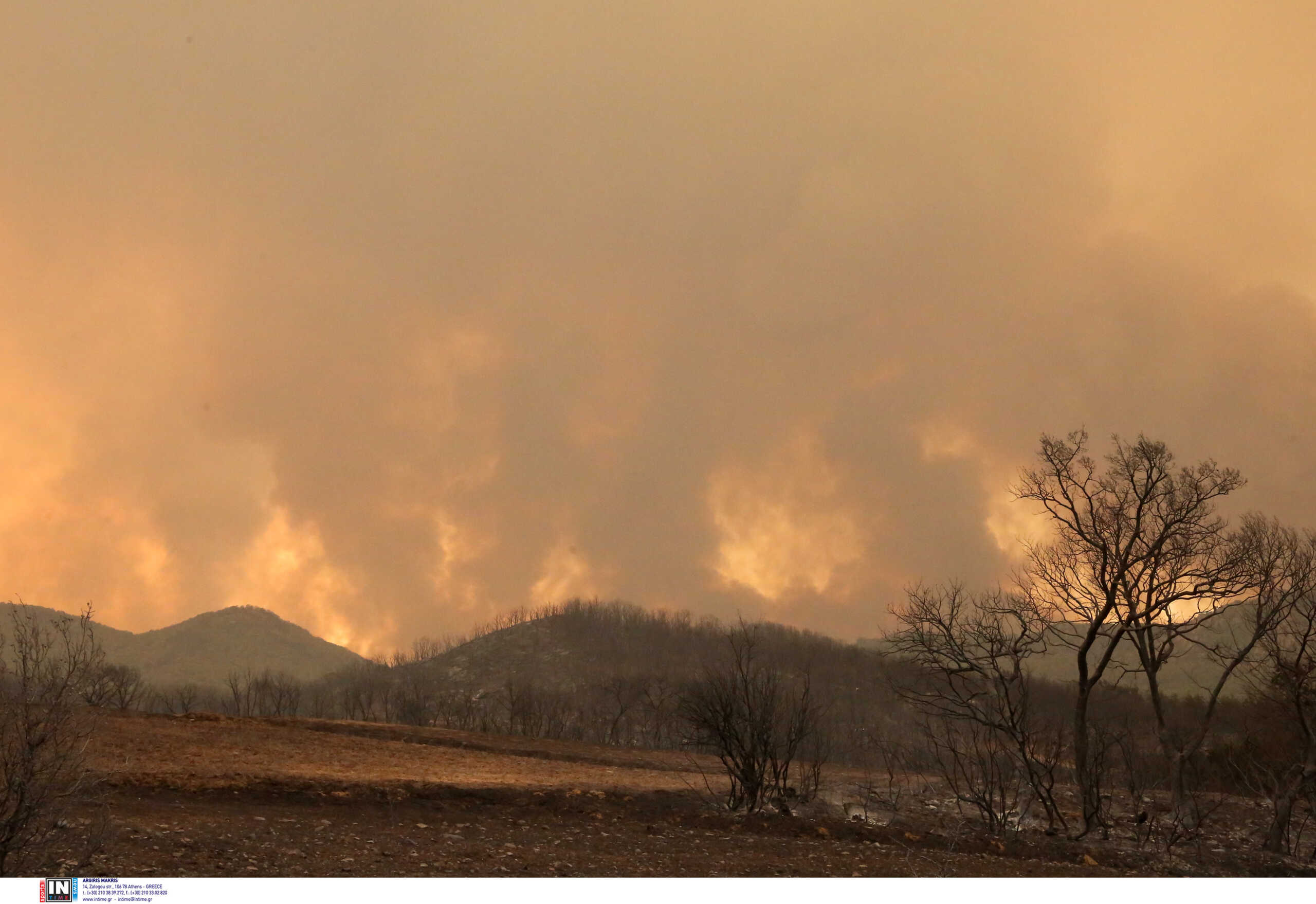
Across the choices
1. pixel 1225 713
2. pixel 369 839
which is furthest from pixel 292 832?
pixel 1225 713

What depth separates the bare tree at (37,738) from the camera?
833 cm

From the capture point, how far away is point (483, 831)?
1536cm

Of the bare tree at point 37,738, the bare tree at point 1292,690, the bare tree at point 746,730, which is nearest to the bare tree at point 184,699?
the bare tree at point 746,730

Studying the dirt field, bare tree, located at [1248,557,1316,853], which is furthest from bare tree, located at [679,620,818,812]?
bare tree, located at [1248,557,1316,853]

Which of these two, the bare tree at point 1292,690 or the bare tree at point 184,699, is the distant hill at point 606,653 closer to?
the bare tree at point 184,699

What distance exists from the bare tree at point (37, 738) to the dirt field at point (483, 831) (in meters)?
1.36

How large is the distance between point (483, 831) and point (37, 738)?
863 cm

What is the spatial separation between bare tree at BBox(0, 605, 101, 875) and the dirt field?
1.36 meters

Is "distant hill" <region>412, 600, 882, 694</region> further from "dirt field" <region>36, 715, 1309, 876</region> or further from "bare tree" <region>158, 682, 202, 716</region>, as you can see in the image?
"dirt field" <region>36, 715, 1309, 876</region>

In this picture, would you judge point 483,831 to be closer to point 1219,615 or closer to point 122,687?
point 1219,615

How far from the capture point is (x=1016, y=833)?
57.8ft

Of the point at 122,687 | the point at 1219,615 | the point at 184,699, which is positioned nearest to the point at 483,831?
the point at 1219,615

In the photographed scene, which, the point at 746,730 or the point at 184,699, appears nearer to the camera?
the point at 746,730

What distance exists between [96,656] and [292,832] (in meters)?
6.22
